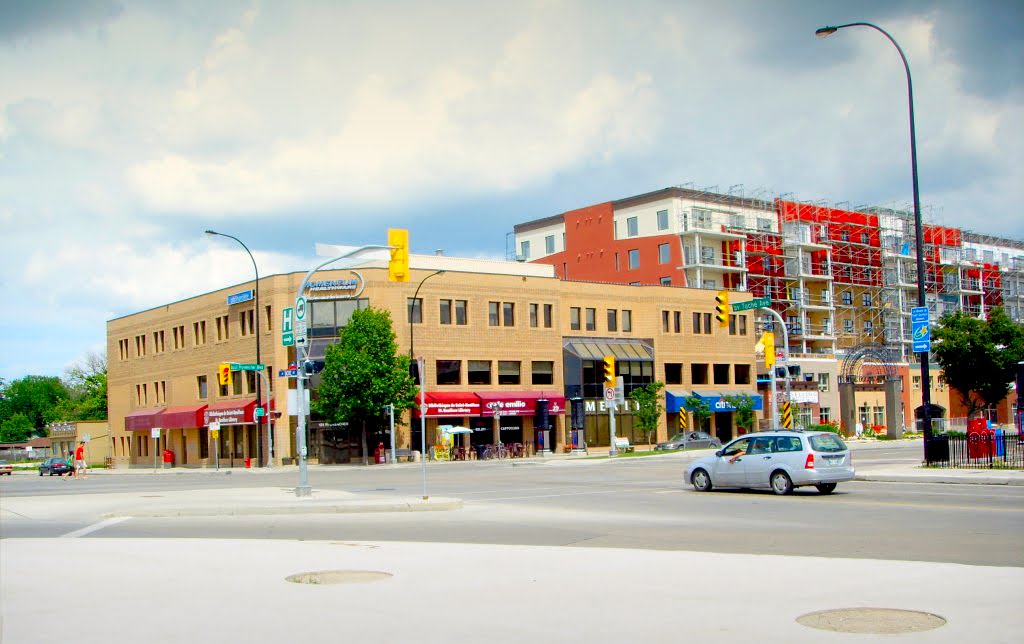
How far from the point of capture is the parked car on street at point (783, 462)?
2417cm

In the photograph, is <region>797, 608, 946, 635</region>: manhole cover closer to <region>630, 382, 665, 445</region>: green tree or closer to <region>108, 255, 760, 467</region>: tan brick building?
<region>108, 255, 760, 467</region>: tan brick building

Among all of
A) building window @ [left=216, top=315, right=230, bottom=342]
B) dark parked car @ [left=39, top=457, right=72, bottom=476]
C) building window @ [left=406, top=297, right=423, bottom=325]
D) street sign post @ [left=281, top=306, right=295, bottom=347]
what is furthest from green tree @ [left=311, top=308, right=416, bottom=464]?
street sign post @ [left=281, top=306, right=295, bottom=347]

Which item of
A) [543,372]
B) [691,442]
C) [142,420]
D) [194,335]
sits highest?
[194,335]

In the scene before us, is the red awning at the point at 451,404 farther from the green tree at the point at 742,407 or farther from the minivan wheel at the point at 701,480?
the minivan wheel at the point at 701,480

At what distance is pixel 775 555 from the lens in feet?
43.2

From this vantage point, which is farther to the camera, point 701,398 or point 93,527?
point 701,398

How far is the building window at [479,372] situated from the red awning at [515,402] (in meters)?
0.77

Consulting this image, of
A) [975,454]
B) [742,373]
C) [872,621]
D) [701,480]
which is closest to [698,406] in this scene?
[742,373]

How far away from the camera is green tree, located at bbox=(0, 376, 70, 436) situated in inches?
6575

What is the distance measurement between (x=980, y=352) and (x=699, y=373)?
19.0 meters

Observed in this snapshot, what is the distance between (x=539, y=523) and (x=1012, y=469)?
18.2 m

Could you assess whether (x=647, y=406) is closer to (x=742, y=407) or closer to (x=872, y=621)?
(x=742, y=407)

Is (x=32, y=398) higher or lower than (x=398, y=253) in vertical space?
lower

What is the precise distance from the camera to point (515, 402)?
63219 millimetres
